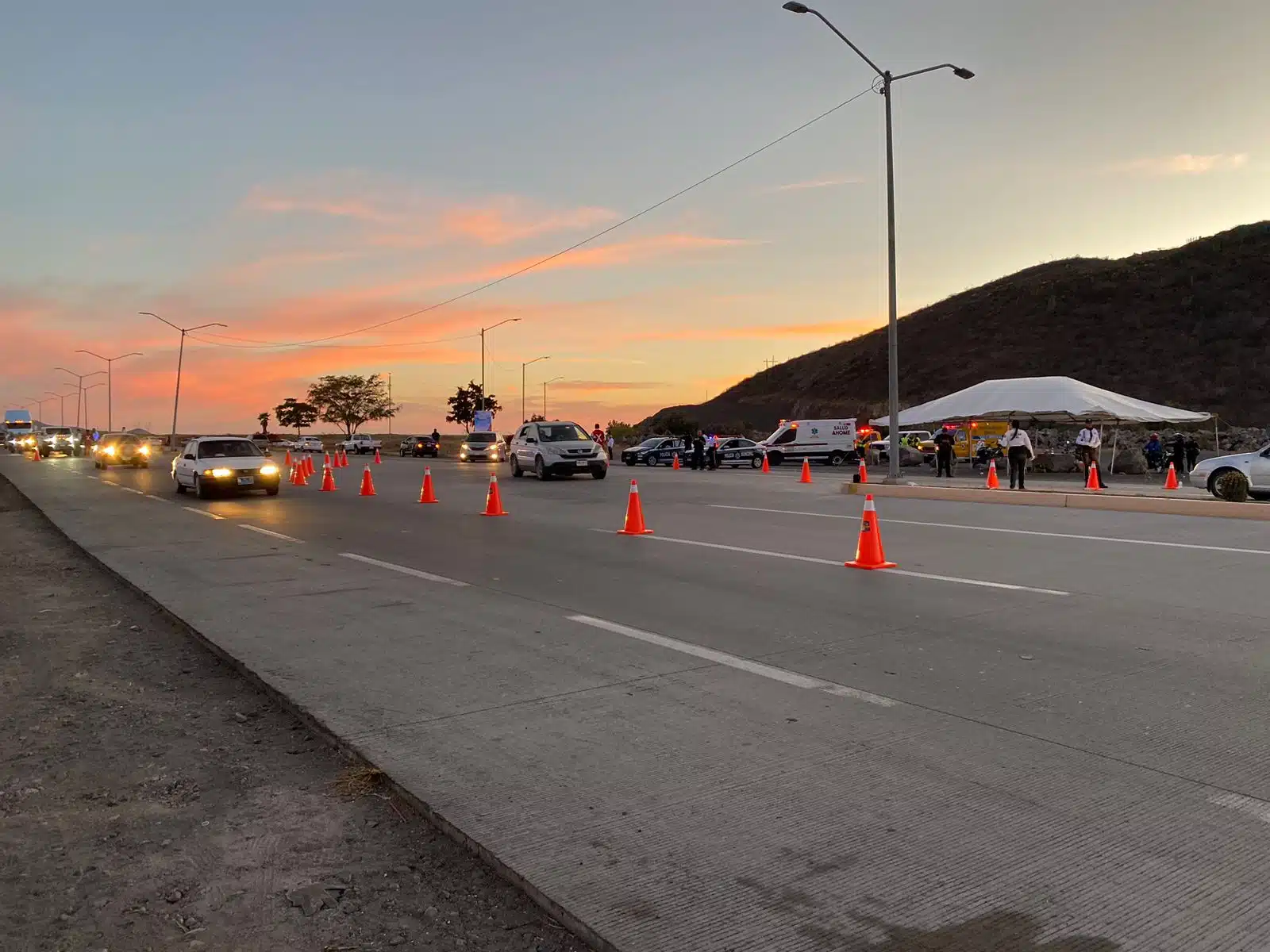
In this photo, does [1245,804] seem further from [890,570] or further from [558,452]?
[558,452]

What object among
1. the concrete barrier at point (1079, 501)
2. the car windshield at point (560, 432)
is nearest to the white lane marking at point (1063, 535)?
the concrete barrier at point (1079, 501)

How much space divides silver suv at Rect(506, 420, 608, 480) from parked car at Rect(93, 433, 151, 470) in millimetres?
20439

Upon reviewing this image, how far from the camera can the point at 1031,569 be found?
10.7 meters

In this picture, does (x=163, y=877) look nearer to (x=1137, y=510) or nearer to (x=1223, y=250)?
(x=1137, y=510)

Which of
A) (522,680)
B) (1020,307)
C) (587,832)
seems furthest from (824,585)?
(1020,307)

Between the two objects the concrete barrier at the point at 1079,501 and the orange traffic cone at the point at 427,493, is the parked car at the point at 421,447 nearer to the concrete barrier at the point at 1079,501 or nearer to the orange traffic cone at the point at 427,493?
the orange traffic cone at the point at 427,493

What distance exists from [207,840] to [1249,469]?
21.0 meters

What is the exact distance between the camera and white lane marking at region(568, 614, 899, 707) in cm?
580

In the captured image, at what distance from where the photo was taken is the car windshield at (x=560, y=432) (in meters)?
30.9

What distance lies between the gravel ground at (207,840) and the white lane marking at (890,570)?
677 cm

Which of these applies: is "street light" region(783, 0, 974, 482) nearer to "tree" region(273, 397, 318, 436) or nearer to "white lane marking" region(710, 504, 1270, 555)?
"white lane marking" region(710, 504, 1270, 555)

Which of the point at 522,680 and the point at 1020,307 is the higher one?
the point at 1020,307

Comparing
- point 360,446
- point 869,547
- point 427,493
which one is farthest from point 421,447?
point 869,547

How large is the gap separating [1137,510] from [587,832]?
17.5 m
